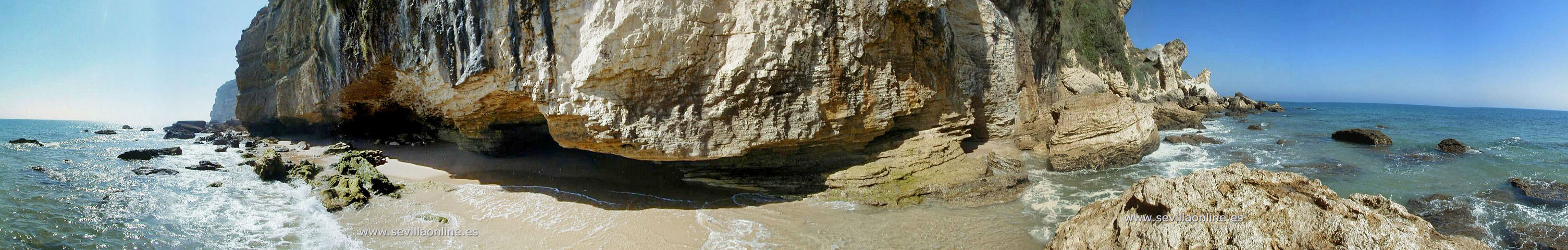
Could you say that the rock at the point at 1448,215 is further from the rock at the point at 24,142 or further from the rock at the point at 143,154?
the rock at the point at 24,142

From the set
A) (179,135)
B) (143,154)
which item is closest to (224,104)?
(179,135)

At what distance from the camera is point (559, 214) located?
7.86 meters

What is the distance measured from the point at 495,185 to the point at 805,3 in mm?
6252

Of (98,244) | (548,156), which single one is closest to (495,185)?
(548,156)

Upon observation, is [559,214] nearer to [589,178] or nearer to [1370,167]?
[589,178]

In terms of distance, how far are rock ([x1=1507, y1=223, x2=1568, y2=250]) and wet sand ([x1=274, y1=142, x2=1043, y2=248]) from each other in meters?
5.87

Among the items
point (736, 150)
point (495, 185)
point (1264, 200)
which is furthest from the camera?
point (495, 185)

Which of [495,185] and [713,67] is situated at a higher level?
[713,67]

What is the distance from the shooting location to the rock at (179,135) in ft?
77.0

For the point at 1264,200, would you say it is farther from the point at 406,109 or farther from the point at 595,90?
the point at 406,109

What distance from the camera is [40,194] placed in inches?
348

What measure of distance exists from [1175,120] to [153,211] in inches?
1105

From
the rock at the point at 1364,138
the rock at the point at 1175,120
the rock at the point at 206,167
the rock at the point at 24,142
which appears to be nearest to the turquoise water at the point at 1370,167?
the rock at the point at 1364,138

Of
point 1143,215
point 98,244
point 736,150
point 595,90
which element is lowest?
point 98,244
